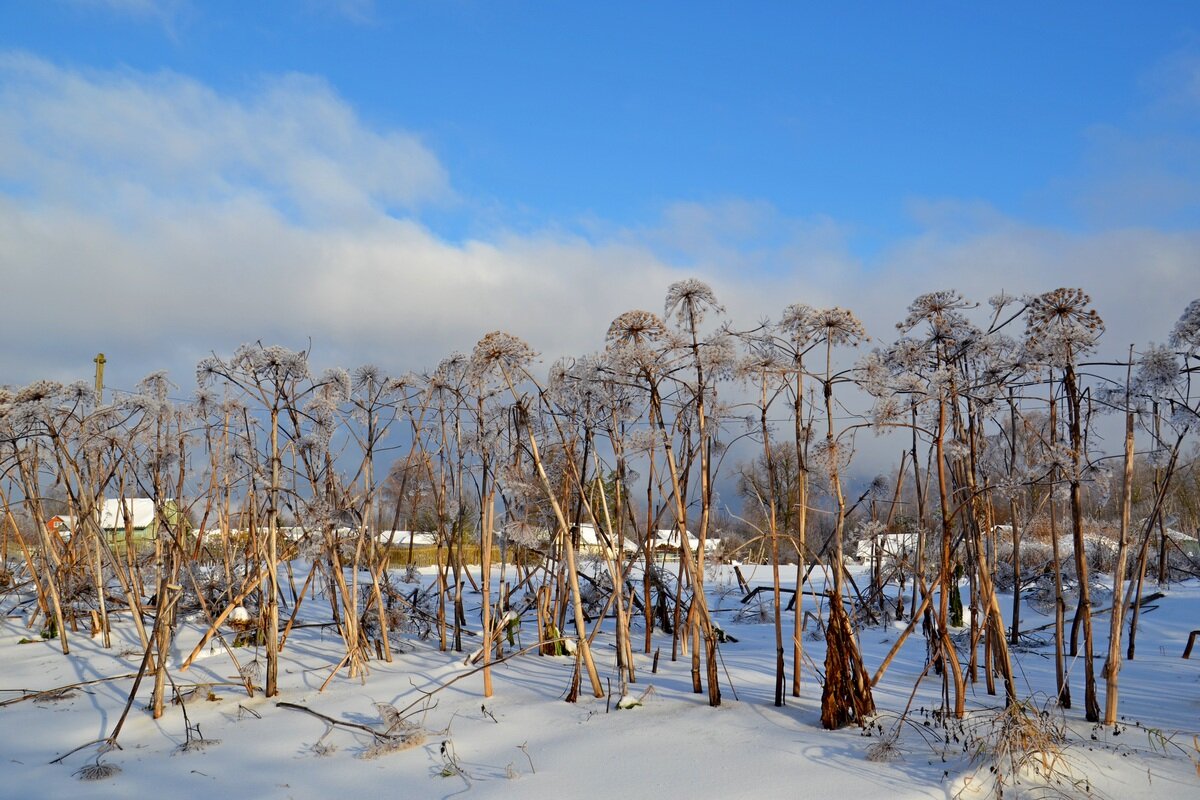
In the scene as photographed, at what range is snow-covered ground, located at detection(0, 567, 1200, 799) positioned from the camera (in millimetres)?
3758

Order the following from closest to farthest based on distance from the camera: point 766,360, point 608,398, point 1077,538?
point 1077,538, point 766,360, point 608,398

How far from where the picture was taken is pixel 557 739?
4.54 m

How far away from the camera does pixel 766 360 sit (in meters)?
4.64

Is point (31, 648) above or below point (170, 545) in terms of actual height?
below

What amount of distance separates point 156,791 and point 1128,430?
510cm

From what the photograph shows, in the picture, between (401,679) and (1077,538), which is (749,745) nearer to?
(1077,538)

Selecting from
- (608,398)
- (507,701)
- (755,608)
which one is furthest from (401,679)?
(755,608)

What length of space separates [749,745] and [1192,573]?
1145 cm

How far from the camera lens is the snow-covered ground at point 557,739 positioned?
3758 millimetres

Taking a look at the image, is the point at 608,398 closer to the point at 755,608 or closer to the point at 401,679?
the point at 401,679

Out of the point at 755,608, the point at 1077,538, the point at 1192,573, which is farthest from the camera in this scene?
the point at 1192,573

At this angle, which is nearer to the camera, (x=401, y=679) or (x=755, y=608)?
(x=401, y=679)

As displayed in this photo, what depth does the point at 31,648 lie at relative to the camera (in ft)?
25.5

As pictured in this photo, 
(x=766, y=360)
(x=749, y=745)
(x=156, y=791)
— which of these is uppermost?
(x=766, y=360)
